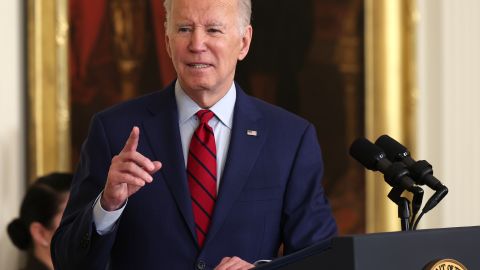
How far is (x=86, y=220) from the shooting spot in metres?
2.42

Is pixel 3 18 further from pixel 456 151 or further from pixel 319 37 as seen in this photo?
pixel 456 151

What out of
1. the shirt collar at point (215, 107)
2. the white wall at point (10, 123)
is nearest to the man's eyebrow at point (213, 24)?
the shirt collar at point (215, 107)

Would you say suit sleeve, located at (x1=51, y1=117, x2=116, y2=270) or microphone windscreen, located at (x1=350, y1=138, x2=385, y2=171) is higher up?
microphone windscreen, located at (x1=350, y1=138, x2=385, y2=171)

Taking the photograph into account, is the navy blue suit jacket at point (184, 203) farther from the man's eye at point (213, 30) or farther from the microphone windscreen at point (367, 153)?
the microphone windscreen at point (367, 153)

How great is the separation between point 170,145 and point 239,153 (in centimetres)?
18

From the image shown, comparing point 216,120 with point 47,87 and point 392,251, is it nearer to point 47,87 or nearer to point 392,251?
point 392,251

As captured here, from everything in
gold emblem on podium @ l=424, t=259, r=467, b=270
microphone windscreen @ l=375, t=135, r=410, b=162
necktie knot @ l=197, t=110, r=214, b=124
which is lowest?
gold emblem on podium @ l=424, t=259, r=467, b=270

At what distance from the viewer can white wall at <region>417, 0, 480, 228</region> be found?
4.45 m

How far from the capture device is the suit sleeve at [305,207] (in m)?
2.54

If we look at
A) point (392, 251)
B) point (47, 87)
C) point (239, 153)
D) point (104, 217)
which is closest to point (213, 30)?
point (239, 153)

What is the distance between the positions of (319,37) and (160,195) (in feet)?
6.75

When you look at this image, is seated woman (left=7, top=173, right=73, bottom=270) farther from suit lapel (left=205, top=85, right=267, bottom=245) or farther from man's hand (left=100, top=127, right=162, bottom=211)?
man's hand (left=100, top=127, right=162, bottom=211)

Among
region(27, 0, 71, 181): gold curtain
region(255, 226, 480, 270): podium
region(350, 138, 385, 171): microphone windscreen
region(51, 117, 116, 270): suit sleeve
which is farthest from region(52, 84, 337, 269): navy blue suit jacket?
region(27, 0, 71, 181): gold curtain

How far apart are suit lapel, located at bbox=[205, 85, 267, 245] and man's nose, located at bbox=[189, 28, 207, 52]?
23 cm
